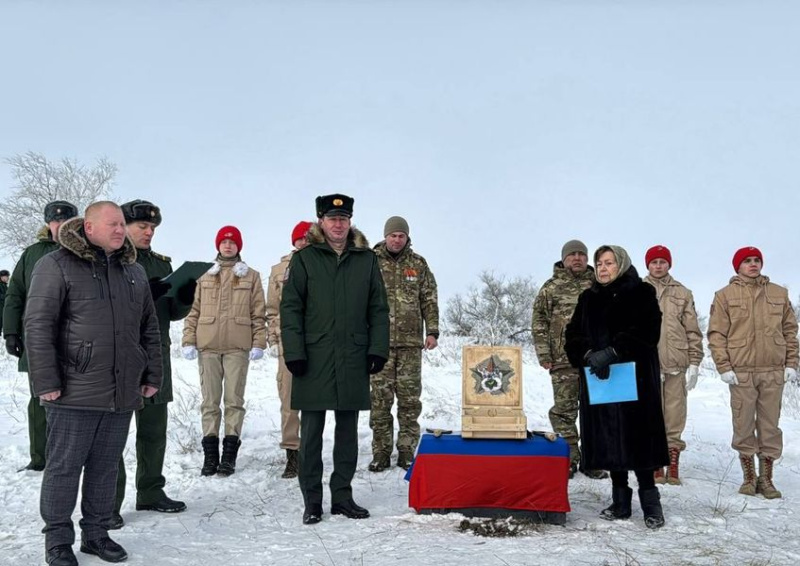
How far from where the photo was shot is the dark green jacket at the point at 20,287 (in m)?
6.09

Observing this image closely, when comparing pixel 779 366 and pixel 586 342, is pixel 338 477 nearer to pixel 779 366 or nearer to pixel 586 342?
pixel 586 342

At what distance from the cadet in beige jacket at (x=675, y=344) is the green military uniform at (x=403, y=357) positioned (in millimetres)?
2533

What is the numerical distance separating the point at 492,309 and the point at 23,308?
67.3ft

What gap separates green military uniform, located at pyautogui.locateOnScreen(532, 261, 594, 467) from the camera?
23.2 feet

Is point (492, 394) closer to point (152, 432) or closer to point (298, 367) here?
point (298, 367)

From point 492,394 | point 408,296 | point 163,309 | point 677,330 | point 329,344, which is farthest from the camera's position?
point 408,296

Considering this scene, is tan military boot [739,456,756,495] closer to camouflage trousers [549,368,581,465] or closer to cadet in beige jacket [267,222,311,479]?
camouflage trousers [549,368,581,465]

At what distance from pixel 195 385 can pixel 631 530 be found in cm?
868

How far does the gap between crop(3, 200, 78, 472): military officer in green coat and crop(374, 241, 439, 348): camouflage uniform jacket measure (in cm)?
336

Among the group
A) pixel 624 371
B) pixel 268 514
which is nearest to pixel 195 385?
pixel 268 514

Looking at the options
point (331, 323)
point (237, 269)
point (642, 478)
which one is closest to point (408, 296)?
point (237, 269)

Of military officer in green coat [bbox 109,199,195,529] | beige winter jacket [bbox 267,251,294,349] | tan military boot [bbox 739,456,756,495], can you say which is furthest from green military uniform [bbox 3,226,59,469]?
tan military boot [bbox 739,456,756,495]

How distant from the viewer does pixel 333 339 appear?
208 inches

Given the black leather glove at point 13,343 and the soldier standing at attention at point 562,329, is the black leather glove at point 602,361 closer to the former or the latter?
the soldier standing at attention at point 562,329
